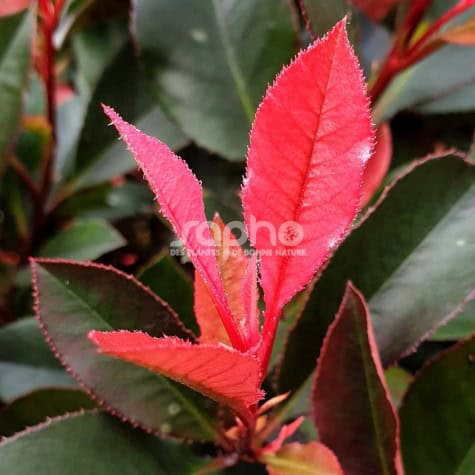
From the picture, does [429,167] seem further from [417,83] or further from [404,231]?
[417,83]

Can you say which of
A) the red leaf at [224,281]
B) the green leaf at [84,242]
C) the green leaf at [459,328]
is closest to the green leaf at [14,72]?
the green leaf at [84,242]

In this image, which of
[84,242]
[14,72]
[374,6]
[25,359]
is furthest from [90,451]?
[374,6]

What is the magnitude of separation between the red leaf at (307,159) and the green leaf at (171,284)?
0.72ft

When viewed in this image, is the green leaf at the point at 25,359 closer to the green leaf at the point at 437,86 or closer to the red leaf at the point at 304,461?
the red leaf at the point at 304,461

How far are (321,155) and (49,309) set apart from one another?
25cm

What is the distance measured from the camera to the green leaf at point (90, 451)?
16.6 inches

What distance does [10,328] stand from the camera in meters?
0.63

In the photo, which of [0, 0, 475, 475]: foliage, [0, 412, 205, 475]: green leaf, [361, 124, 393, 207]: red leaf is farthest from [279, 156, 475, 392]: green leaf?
[361, 124, 393, 207]: red leaf

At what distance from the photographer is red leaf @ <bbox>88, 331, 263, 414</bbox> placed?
296mm

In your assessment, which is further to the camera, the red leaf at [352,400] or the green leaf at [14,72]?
the green leaf at [14,72]

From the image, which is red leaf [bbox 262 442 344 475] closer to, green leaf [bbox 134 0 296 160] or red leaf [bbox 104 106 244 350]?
red leaf [bbox 104 106 244 350]

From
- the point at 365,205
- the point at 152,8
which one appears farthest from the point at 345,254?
the point at 152,8

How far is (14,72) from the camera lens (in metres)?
0.70

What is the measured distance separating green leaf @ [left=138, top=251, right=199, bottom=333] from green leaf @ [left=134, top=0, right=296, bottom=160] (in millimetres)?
146
